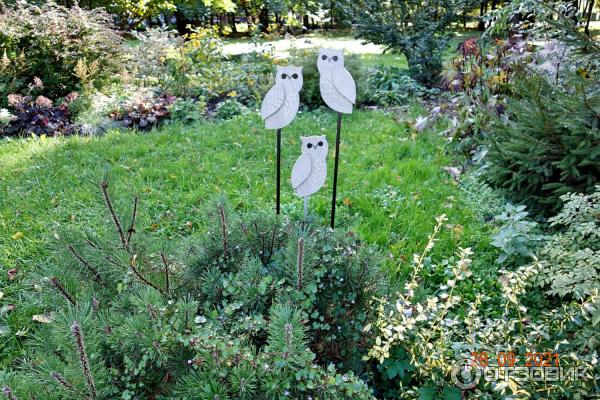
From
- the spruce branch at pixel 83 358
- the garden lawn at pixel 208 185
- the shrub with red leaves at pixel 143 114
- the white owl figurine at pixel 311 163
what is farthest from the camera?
the shrub with red leaves at pixel 143 114

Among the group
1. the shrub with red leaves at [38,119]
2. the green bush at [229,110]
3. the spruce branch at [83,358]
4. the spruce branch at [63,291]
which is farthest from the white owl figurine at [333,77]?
the shrub with red leaves at [38,119]

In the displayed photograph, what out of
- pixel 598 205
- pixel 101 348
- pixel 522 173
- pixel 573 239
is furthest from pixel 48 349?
pixel 522 173

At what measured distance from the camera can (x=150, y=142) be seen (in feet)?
16.5

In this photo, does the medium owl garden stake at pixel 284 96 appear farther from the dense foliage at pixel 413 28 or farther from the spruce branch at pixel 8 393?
the dense foliage at pixel 413 28

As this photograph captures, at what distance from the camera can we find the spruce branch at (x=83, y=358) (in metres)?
1.21

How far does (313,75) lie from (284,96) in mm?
4270

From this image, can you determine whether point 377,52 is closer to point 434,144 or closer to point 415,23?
point 415,23

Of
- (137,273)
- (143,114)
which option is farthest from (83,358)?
(143,114)

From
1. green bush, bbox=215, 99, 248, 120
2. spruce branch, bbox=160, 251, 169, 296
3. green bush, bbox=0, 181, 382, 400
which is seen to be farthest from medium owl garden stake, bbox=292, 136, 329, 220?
green bush, bbox=215, 99, 248, 120

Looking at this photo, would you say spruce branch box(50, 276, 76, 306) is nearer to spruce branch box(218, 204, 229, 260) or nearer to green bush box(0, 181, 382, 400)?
green bush box(0, 181, 382, 400)

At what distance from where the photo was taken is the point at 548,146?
9.94 ft

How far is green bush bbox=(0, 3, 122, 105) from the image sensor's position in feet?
20.5

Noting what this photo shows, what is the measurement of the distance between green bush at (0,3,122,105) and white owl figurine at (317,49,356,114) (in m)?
5.04

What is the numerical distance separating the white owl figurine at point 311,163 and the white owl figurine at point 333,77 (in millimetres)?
246
